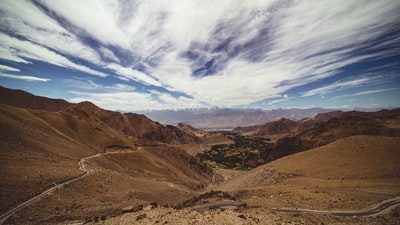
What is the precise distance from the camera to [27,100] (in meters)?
154

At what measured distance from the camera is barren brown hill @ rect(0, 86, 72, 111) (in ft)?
461

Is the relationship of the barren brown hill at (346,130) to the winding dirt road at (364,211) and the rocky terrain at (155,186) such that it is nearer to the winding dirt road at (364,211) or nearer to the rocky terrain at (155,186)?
the rocky terrain at (155,186)

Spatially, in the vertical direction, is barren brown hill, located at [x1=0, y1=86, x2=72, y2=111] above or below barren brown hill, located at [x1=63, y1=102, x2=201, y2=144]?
above

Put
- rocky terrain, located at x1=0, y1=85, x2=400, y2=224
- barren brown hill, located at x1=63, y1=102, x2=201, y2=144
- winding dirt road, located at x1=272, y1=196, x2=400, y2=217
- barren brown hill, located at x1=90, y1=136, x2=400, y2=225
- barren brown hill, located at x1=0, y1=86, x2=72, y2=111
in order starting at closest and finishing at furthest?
1. barren brown hill, located at x1=90, y1=136, x2=400, y2=225
2. rocky terrain, located at x1=0, y1=85, x2=400, y2=224
3. winding dirt road, located at x1=272, y1=196, x2=400, y2=217
4. barren brown hill, located at x1=0, y1=86, x2=72, y2=111
5. barren brown hill, located at x1=63, y1=102, x2=201, y2=144

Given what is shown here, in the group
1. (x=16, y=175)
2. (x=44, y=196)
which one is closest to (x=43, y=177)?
(x=16, y=175)

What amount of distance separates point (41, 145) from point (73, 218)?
25928 millimetres

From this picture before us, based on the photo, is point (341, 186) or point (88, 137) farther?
point (88, 137)

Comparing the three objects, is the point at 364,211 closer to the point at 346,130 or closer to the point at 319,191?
the point at 319,191

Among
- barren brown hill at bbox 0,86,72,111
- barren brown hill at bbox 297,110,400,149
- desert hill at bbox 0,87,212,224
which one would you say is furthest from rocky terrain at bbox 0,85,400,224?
barren brown hill at bbox 0,86,72,111

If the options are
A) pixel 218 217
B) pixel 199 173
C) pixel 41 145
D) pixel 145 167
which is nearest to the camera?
pixel 218 217

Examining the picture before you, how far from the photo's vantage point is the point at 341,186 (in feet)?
97.0

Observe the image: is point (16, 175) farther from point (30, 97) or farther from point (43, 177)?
point (30, 97)

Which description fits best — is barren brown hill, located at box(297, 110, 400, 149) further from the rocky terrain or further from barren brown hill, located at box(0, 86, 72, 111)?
barren brown hill, located at box(0, 86, 72, 111)

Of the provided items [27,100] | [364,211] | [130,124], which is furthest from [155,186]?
[27,100]
